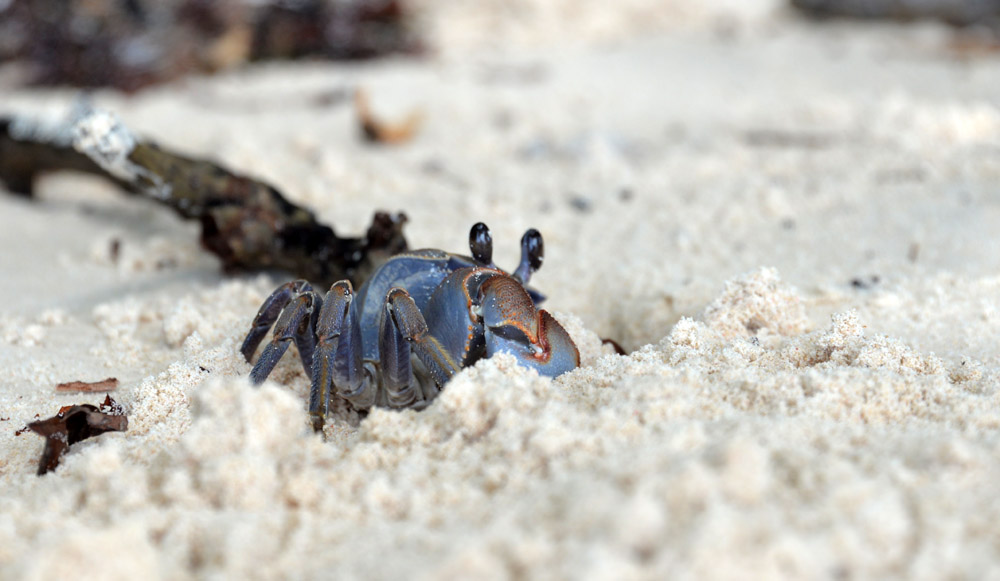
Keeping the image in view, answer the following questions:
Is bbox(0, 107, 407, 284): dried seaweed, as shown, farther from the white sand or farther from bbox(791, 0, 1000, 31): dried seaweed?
bbox(791, 0, 1000, 31): dried seaweed

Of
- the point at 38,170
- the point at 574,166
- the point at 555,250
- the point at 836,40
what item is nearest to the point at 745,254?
the point at 555,250

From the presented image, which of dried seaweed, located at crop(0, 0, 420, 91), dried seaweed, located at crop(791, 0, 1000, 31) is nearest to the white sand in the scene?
dried seaweed, located at crop(0, 0, 420, 91)

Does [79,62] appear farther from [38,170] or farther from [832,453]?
[832,453]

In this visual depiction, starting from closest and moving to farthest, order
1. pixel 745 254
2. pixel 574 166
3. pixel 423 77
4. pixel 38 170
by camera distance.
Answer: pixel 745 254, pixel 38 170, pixel 574 166, pixel 423 77

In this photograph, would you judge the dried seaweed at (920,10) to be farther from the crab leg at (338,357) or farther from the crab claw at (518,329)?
the crab leg at (338,357)

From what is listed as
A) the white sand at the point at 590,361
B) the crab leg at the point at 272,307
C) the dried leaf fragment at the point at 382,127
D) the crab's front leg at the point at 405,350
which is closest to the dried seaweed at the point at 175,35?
the white sand at the point at 590,361

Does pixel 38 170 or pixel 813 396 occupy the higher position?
pixel 813 396
